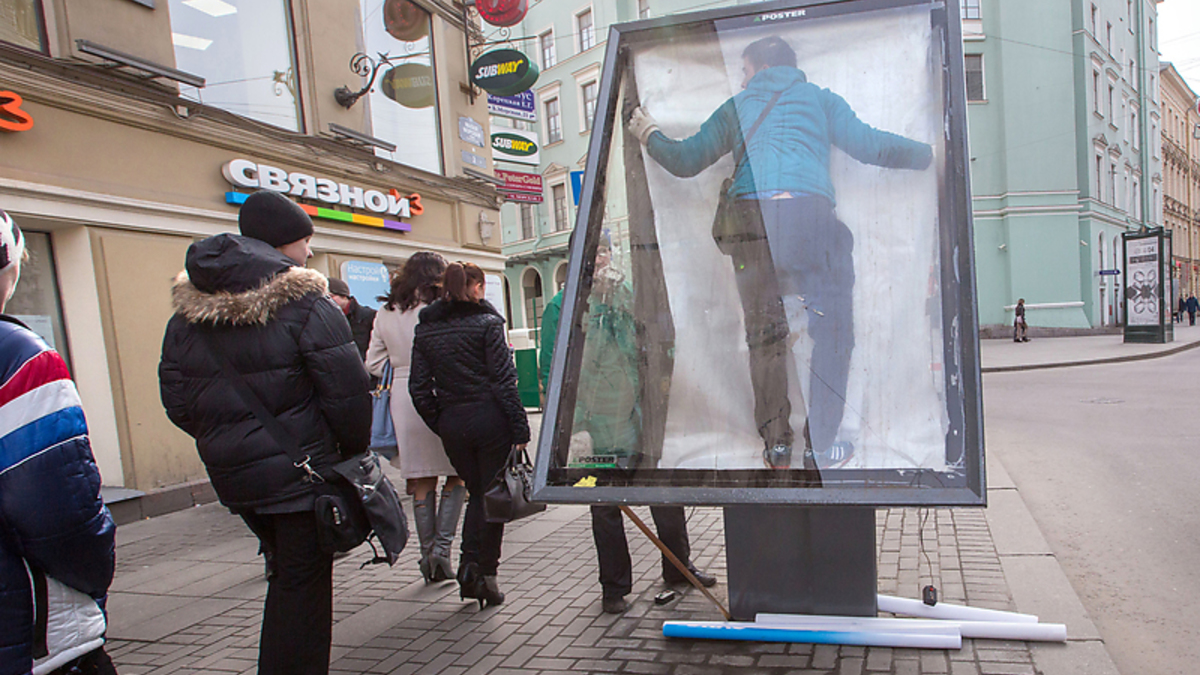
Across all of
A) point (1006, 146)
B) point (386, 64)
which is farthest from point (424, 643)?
point (1006, 146)

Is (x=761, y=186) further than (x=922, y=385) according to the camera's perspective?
Yes

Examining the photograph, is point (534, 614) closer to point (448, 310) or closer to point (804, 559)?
point (804, 559)

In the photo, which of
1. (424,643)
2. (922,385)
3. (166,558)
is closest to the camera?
(922,385)

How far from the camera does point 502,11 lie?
1160 cm

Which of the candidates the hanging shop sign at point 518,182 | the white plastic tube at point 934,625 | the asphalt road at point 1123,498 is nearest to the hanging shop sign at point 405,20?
the hanging shop sign at point 518,182

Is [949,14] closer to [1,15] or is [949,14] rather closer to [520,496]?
[520,496]

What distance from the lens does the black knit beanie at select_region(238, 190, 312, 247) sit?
9.21 feet

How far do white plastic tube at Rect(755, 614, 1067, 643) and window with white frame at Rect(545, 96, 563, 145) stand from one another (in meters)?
31.5

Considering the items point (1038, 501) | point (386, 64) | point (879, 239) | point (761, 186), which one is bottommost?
point (1038, 501)

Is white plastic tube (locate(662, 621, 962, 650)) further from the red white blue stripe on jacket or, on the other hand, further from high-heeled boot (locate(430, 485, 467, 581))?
the red white blue stripe on jacket

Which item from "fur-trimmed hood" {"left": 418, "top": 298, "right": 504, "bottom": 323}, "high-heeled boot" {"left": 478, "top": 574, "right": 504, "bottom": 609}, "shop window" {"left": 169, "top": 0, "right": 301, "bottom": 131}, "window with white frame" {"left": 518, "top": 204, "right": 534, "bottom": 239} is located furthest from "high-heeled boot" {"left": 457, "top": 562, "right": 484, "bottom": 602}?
"window with white frame" {"left": 518, "top": 204, "right": 534, "bottom": 239}

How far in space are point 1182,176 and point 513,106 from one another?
53047 mm

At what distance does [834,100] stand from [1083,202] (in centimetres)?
3219

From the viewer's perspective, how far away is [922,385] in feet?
6.81
